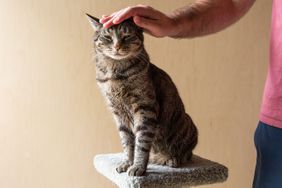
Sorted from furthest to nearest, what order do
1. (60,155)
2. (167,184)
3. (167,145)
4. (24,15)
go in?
(60,155) < (24,15) < (167,145) < (167,184)

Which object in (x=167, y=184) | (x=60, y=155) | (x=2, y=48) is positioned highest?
(x=2, y=48)

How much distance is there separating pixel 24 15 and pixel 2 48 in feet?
0.56

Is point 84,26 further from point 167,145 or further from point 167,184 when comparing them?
point 167,184

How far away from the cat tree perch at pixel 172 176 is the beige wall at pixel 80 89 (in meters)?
0.66

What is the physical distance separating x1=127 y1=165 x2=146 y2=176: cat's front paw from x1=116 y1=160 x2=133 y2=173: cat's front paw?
62mm

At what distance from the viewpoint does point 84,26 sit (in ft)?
5.91

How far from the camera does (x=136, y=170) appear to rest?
1.09 m

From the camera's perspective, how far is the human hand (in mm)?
981

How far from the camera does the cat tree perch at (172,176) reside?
108cm

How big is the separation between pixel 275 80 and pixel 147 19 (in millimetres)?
353

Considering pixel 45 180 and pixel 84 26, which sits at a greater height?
pixel 84 26

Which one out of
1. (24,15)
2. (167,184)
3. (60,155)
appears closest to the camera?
(167,184)

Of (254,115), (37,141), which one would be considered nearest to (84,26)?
(37,141)

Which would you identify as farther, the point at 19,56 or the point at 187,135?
the point at 19,56
